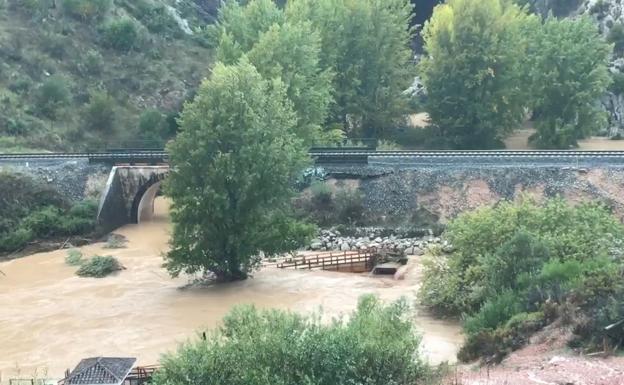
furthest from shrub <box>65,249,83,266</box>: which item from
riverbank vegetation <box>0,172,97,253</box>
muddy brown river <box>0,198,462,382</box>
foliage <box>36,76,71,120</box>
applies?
foliage <box>36,76,71,120</box>

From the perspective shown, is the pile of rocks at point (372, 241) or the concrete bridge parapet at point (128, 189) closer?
the pile of rocks at point (372, 241)

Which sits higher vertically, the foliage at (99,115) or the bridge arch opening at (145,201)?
the foliage at (99,115)

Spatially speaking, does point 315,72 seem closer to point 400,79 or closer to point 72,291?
point 400,79

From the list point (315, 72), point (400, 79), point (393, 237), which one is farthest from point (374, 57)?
point (393, 237)

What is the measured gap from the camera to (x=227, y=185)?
37781mm

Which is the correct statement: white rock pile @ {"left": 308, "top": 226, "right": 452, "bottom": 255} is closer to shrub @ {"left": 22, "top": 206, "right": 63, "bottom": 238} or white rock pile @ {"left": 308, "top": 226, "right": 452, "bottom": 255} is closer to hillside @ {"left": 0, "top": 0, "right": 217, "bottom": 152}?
shrub @ {"left": 22, "top": 206, "right": 63, "bottom": 238}

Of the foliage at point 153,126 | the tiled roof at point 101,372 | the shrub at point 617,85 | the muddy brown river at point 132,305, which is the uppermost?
the shrub at point 617,85

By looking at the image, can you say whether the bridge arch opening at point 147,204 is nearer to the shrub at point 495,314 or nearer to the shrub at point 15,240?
the shrub at point 15,240

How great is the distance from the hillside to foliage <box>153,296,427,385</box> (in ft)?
153

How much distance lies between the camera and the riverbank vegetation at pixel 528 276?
73.6 ft

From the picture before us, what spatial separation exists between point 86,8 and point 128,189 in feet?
108

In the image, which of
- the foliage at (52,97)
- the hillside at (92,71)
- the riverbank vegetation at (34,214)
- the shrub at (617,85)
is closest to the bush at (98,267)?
the riverbank vegetation at (34,214)

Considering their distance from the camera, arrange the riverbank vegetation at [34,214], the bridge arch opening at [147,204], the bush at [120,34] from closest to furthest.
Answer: the riverbank vegetation at [34,214] → the bridge arch opening at [147,204] → the bush at [120,34]

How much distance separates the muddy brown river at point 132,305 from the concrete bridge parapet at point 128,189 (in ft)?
18.6
